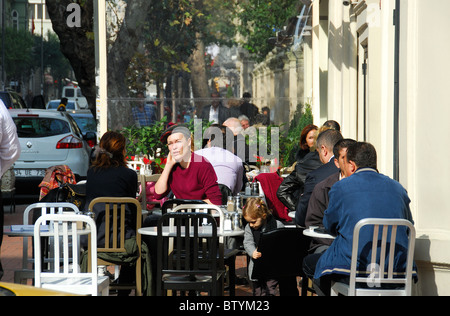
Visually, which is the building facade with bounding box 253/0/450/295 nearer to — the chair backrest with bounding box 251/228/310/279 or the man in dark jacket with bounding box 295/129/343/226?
the man in dark jacket with bounding box 295/129/343/226

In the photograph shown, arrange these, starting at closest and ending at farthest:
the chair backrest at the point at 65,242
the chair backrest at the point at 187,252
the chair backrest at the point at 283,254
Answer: the chair backrest at the point at 65,242, the chair backrest at the point at 187,252, the chair backrest at the point at 283,254

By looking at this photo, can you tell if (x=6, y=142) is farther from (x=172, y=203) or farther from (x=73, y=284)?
(x=172, y=203)

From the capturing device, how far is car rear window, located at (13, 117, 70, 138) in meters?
16.0

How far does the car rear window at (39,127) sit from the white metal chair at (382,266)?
11324 mm

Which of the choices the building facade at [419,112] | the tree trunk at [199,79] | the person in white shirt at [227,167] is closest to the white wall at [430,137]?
the building facade at [419,112]

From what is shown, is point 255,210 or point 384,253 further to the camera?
Answer: point 255,210

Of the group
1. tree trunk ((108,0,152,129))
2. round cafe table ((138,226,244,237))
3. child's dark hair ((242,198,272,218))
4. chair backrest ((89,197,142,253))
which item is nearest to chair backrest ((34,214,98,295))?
round cafe table ((138,226,244,237))

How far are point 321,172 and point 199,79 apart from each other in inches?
282

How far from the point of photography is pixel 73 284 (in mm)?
5910

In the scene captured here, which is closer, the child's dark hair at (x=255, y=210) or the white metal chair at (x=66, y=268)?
the white metal chair at (x=66, y=268)

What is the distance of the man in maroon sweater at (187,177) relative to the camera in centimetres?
807

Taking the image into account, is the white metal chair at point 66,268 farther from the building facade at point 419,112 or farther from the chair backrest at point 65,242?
the building facade at point 419,112

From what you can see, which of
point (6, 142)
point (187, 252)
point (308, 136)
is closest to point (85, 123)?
point (308, 136)
